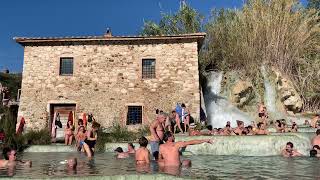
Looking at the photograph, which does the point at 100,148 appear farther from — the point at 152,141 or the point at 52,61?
the point at 52,61

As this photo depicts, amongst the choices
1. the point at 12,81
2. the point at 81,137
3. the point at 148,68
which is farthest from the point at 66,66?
the point at 12,81

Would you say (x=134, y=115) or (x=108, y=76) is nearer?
(x=134, y=115)

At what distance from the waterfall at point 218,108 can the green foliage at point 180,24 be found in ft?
17.6

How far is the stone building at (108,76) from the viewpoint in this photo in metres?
21.8

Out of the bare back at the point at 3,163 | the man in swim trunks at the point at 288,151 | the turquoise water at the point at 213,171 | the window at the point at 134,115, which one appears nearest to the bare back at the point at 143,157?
the turquoise water at the point at 213,171

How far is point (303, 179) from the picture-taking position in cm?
799

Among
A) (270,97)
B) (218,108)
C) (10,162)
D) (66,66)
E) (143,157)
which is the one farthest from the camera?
(270,97)

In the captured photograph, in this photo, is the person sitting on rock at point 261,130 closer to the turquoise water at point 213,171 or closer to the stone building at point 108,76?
the turquoise water at point 213,171

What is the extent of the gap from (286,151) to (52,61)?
1433cm

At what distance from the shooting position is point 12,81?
152 feet

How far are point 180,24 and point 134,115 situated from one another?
10.4 metres

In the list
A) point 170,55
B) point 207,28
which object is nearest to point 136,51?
point 170,55

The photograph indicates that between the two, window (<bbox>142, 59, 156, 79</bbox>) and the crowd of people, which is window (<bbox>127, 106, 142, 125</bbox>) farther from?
the crowd of people

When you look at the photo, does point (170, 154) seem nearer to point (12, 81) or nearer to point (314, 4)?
point (314, 4)
